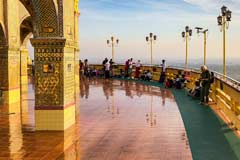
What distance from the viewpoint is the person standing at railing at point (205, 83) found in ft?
42.2

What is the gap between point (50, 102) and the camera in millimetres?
9703

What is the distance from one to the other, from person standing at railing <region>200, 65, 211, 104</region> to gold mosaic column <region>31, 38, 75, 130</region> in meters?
5.23

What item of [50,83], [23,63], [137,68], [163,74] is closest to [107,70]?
[137,68]

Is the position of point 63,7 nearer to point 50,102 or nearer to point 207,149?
point 50,102

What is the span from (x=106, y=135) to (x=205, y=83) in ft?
17.6

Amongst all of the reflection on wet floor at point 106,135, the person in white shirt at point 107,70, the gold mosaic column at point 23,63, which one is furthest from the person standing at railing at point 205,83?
the person in white shirt at point 107,70

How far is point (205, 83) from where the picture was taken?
42.8 feet

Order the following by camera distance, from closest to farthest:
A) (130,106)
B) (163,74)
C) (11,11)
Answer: (130,106) < (11,11) < (163,74)

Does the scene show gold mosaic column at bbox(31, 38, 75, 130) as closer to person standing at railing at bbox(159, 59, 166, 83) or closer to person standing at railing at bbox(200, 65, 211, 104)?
person standing at railing at bbox(200, 65, 211, 104)

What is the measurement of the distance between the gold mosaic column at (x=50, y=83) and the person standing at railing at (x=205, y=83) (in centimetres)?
523

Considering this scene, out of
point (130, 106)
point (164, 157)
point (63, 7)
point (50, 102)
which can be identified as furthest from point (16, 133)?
point (130, 106)

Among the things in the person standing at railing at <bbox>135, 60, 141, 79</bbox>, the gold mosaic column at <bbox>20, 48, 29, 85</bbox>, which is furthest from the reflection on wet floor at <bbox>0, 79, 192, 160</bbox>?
the person standing at railing at <bbox>135, 60, 141, 79</bbox>

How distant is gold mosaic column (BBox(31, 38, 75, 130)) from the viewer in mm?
9641

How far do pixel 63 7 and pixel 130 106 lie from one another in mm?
5276
